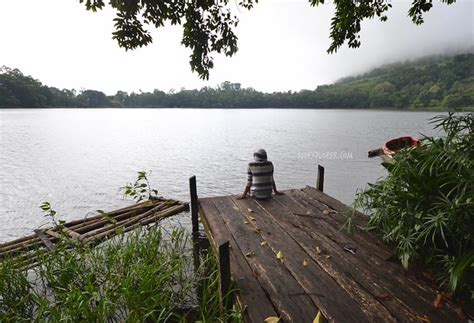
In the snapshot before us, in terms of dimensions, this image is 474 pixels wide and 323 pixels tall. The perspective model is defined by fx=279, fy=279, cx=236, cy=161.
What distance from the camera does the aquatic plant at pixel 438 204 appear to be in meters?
2.70

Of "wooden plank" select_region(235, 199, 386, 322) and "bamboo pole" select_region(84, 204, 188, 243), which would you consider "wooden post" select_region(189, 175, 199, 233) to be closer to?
"bamboo pole" select_region(84, 204, 188, 243)

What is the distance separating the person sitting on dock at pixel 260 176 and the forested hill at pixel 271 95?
6080cm

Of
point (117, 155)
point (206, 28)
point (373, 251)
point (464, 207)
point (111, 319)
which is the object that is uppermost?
point (206, 28)

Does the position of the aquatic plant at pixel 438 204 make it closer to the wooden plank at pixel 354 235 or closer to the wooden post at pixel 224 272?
the wooden plank at pixel 354 235

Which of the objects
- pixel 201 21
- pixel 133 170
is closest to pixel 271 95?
pixel 133 170

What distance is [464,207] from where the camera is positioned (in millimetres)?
2709

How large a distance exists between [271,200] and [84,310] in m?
3.88

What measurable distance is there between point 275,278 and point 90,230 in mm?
5901

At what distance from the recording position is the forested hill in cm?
6812

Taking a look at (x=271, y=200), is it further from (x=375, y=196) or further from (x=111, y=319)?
(x=111, y=319)

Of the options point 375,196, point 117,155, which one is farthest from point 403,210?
point 117,155

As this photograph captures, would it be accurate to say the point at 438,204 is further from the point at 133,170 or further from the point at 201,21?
the point at 133,170

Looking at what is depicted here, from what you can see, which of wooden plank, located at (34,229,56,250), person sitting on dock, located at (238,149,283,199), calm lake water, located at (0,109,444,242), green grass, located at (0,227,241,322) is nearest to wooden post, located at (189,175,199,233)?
person sitting on dock, located at (238,149,283,199)

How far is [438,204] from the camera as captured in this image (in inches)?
120
